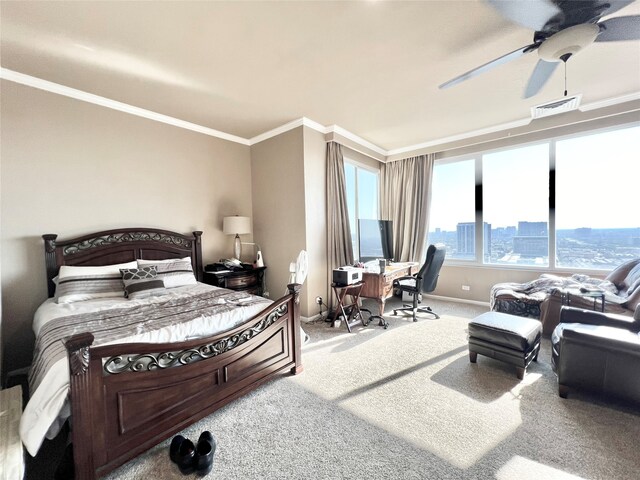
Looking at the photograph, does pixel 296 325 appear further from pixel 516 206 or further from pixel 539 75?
pixel 516 206

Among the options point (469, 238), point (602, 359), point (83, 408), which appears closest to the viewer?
point (83, 408)

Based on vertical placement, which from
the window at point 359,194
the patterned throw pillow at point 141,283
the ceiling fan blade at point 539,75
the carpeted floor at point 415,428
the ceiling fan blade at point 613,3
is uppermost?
the ceiling fan blade at point 613,3

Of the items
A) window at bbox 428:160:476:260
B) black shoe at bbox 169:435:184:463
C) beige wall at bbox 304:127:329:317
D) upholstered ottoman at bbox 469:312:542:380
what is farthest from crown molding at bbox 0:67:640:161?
black shoe at bbox 169:435:184:463

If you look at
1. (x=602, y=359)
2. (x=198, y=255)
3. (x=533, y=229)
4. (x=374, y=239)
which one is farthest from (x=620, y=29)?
(x=198, y=255)

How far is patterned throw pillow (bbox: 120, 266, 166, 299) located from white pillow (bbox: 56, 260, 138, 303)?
3.8 inches

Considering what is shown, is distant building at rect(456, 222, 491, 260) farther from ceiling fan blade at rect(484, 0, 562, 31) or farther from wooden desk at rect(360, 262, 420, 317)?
ceiling fan blade at rect(484, 0, 562, 31)

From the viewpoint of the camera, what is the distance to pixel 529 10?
1.60 metres

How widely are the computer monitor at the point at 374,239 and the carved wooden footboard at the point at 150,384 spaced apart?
86.6 inches

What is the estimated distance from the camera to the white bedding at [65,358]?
4.04ft

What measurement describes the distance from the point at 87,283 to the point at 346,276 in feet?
8.99

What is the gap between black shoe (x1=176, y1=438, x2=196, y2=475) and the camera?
1.40 meters

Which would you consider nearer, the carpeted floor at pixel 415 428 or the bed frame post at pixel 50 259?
the carpeted floor at pixel 415 428

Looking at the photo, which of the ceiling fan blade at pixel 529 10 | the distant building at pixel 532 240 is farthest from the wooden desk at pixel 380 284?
the ceiling fan blade at pixel 529 10

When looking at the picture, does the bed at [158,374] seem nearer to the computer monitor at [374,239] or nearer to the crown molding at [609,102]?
the computer monitor at [374,239]
